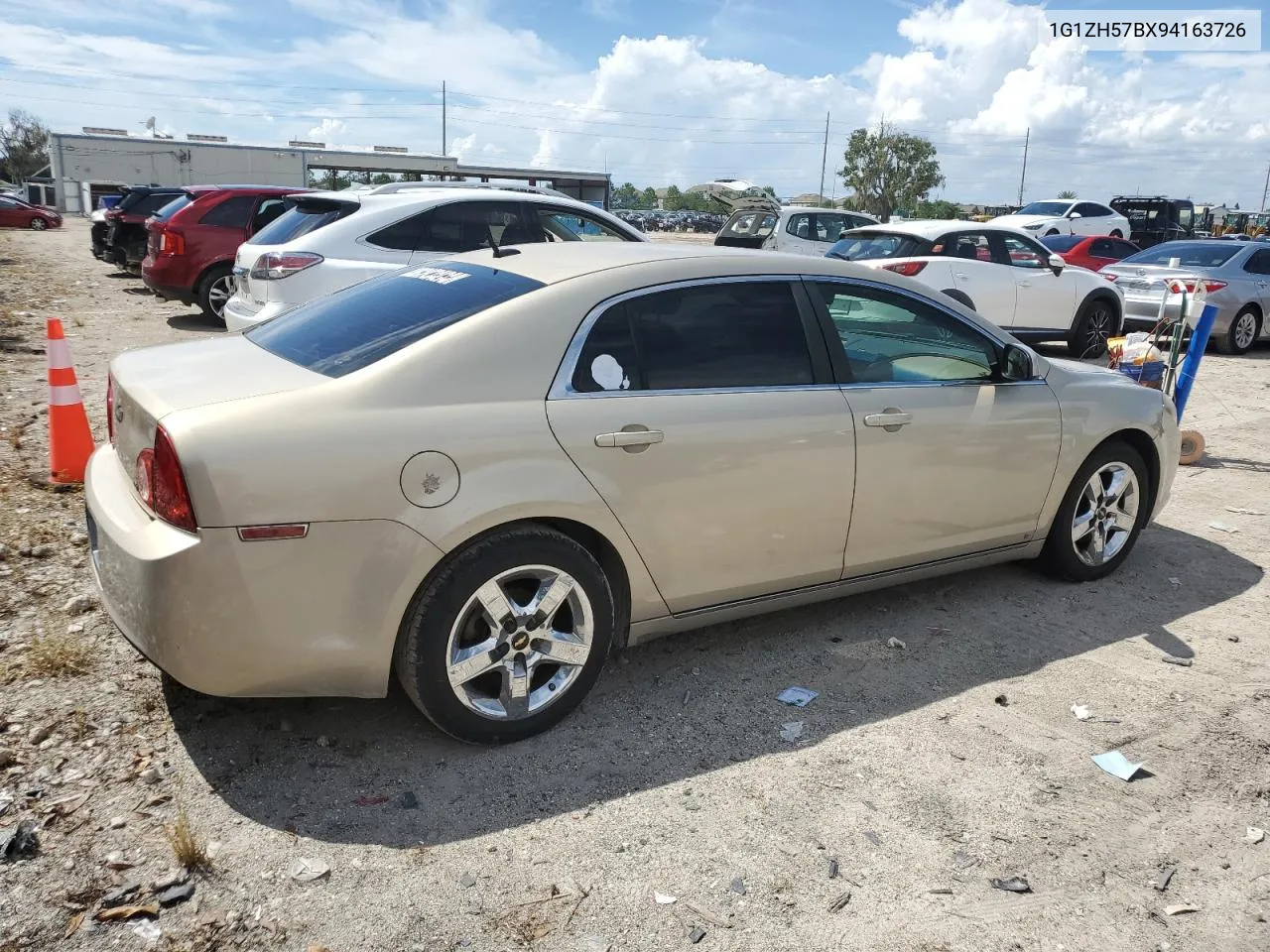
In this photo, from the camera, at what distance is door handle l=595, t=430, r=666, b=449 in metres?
3.28

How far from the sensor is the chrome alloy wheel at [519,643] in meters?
3.13

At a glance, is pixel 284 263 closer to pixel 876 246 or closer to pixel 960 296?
pixel 876 246

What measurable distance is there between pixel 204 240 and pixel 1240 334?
13.7 m

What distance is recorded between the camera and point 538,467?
10.3 ft

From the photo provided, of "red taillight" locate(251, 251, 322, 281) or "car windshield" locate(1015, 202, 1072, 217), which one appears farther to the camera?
"car windshield" locate(1015, 202, 1072, 217)

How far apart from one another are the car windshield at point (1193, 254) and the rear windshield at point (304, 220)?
1052 centimetres

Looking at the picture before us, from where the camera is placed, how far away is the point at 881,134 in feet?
209

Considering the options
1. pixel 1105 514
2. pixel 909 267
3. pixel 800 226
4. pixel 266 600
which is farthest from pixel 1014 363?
pixel 800 226

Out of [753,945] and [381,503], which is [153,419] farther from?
[753,945]

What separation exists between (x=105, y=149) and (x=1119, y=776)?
6556 centimetres

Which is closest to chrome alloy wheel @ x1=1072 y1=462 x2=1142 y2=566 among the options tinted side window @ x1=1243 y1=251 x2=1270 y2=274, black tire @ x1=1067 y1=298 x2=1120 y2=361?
black tire @ x1=1067 y1=298 x2=1120 y2=361

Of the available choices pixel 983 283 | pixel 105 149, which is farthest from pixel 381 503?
pixel 105 149

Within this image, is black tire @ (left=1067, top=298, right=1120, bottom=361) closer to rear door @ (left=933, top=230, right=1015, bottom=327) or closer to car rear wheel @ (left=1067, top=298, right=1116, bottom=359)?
car rear wheel @ (left=1067, top=298, right=1116, bottom=359)

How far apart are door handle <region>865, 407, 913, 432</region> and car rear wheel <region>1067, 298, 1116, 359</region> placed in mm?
8898
